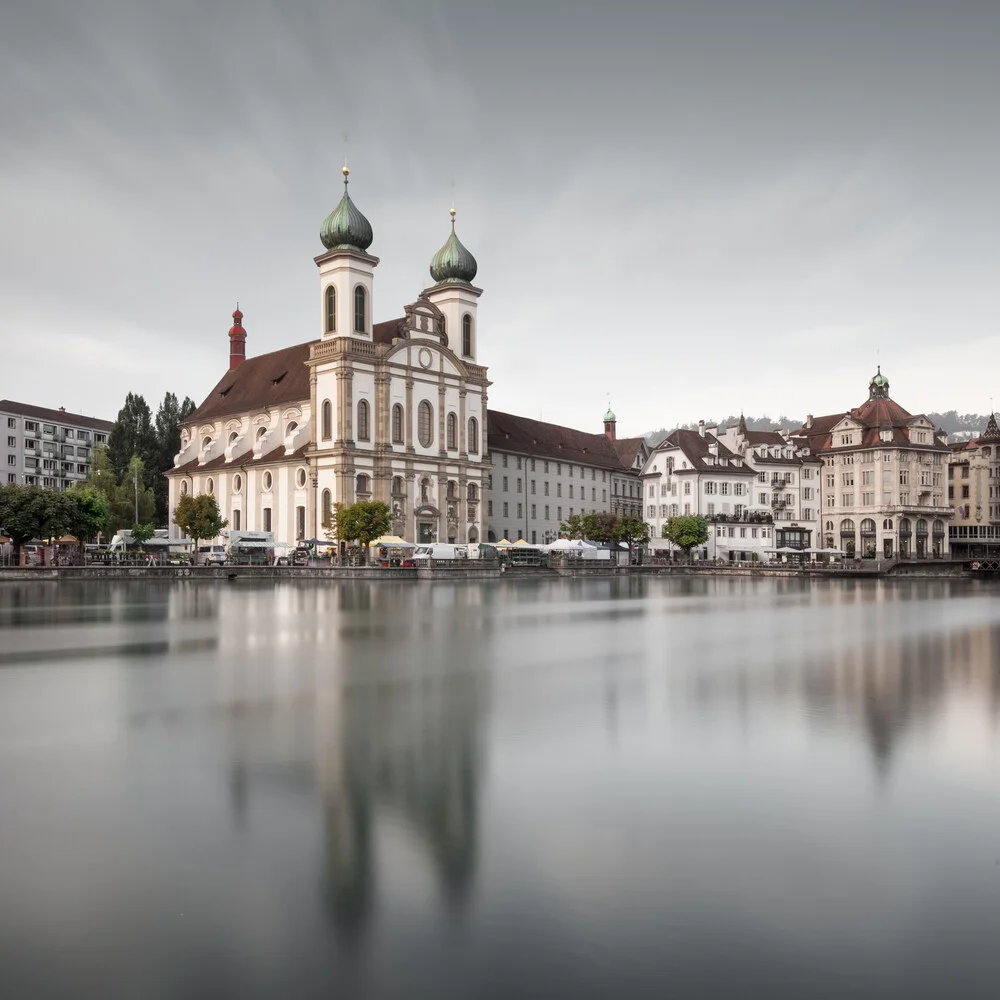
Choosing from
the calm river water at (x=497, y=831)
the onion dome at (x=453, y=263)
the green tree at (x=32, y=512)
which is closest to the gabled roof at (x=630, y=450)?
the onion dome at (x=453, y=263)

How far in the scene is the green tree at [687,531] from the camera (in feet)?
308

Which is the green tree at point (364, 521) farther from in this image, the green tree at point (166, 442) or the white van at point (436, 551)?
the green tree at point (166, 442)

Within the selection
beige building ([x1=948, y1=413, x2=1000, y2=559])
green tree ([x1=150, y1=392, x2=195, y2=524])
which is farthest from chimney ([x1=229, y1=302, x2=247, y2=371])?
beige building ([x1=948, y1=413, x2=1000, y2=559])

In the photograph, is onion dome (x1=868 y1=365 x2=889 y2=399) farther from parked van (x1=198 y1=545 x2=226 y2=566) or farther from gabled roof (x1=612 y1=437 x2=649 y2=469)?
parked van (x1=198 y1=545 x2=226 y2=566)

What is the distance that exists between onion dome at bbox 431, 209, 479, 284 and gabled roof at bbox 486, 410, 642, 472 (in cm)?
1389

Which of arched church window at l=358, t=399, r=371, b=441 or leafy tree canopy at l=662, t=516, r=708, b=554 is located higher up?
arched church window at l=358, t=399, r=371, b=441

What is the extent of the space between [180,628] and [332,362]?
52591 mm

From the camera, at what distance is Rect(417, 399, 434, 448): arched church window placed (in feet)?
259

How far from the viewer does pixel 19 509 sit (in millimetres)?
63250

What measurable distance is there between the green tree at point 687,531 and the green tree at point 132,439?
179ft

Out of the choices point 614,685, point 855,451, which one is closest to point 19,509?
point 614,685

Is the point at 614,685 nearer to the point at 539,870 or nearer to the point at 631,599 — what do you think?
the point at 539,870

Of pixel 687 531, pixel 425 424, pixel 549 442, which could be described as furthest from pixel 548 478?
pixel 425 424

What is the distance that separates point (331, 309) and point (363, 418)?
9311mm
